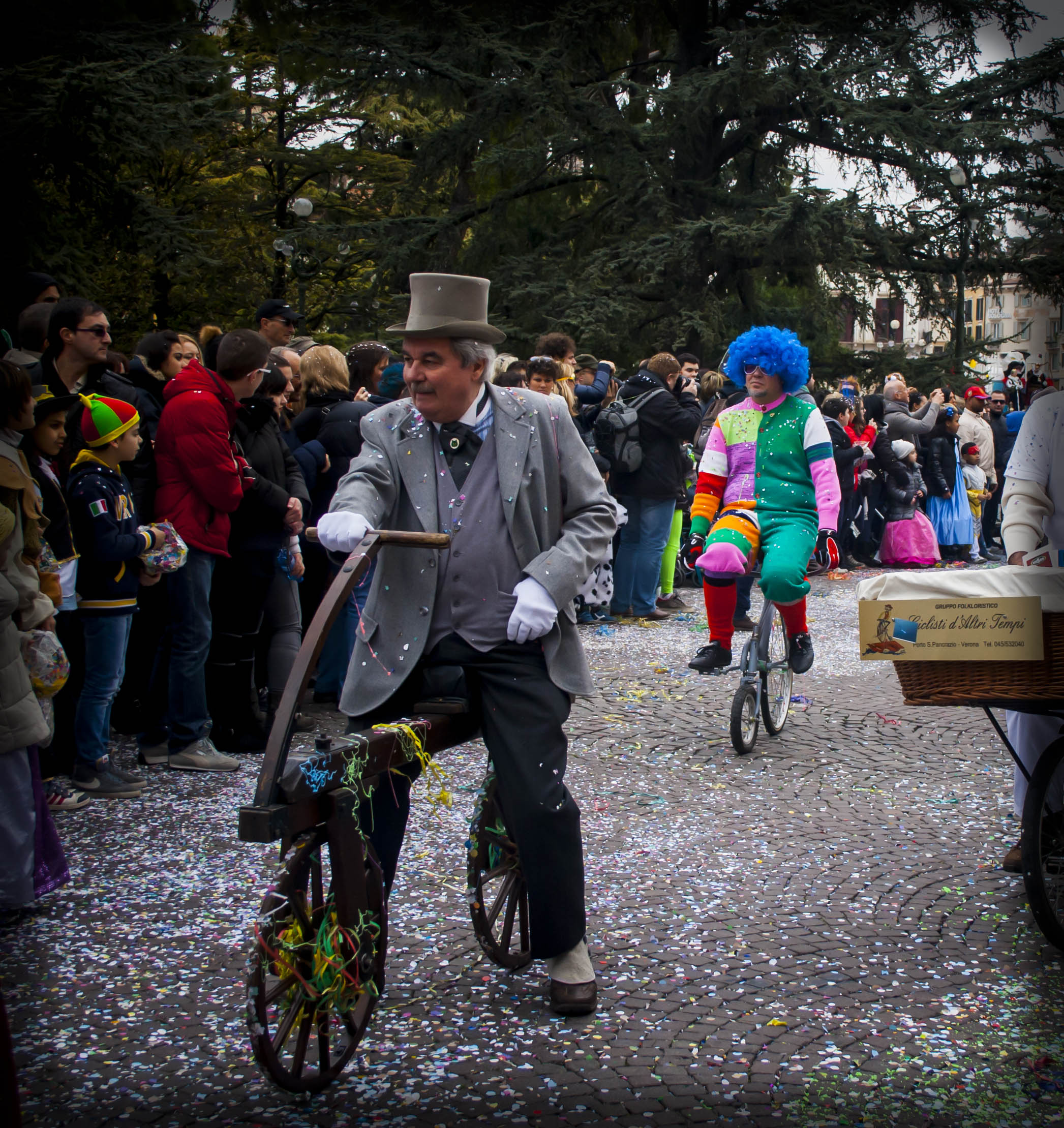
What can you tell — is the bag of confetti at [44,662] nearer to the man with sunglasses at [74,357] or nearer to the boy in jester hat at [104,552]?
the boy in jester hat at [104,552]

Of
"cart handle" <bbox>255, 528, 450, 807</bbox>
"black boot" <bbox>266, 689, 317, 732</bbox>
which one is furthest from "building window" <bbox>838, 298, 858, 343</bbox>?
"cart handle" <bbox>255, 528, 450, 807</bbox>

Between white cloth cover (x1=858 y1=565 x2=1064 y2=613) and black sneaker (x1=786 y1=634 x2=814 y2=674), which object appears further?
black sneaker (x1=786 y1=634 x2=814 y2=674)

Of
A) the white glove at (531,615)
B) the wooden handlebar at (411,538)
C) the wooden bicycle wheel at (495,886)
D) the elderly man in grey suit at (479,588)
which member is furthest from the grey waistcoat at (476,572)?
the wooden bicycle wheel at (495,886)

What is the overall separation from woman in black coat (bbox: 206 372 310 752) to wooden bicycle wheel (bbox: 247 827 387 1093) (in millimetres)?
3393

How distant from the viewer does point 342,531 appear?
9.70 feet

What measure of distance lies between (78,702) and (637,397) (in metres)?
6.33

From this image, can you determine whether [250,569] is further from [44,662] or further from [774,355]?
[774,355]

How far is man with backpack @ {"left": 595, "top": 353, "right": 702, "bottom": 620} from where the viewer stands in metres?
10.4

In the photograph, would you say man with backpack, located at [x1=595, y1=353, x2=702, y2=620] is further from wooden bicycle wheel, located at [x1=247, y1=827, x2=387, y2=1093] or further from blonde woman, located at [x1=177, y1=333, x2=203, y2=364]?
wooden bicycle wheel, located at [x1=247, y1=827, x2=387, y2=1093]

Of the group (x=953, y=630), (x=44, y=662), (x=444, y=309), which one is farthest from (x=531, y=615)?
(x=44, y=662)

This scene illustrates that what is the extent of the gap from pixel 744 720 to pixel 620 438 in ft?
14.4

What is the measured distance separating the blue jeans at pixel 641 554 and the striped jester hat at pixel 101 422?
5.97 m

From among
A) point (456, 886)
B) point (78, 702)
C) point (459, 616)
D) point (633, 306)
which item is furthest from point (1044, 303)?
point (633, 306)

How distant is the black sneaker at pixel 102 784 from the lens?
5.57 metres
